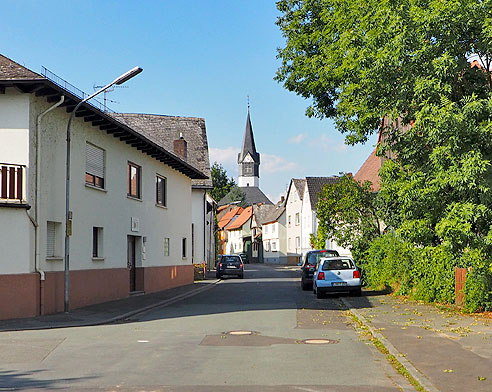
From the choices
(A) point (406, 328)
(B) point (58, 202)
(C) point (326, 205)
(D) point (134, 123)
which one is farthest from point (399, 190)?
(D) point (134, 123)

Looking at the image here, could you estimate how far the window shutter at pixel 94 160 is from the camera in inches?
835

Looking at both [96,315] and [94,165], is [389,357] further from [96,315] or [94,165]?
[94,165]

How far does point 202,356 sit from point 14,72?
32.7ft

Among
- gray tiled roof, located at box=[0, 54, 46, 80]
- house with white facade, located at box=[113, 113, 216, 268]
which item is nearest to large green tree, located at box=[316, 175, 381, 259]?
house with white facade, located at box=[113, 113, 216, 268]

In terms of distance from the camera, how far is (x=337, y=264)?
23938 mm

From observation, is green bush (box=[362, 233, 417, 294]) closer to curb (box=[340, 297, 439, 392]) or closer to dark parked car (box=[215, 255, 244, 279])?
curb (box=[340, 297, 439, 392])

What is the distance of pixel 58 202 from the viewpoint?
18.7 meters

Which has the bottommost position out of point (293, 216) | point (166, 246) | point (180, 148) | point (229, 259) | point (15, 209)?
point (229, 259)

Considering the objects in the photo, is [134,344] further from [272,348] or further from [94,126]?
[94,126]

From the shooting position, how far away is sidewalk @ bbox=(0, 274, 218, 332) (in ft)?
50.4

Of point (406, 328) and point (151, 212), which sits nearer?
point (406, 328)

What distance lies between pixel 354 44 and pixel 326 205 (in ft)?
42.5

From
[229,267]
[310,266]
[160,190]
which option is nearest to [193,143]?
[229,267]

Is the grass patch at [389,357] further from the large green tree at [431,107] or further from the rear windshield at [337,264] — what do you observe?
the rear windshield at [337,264]
